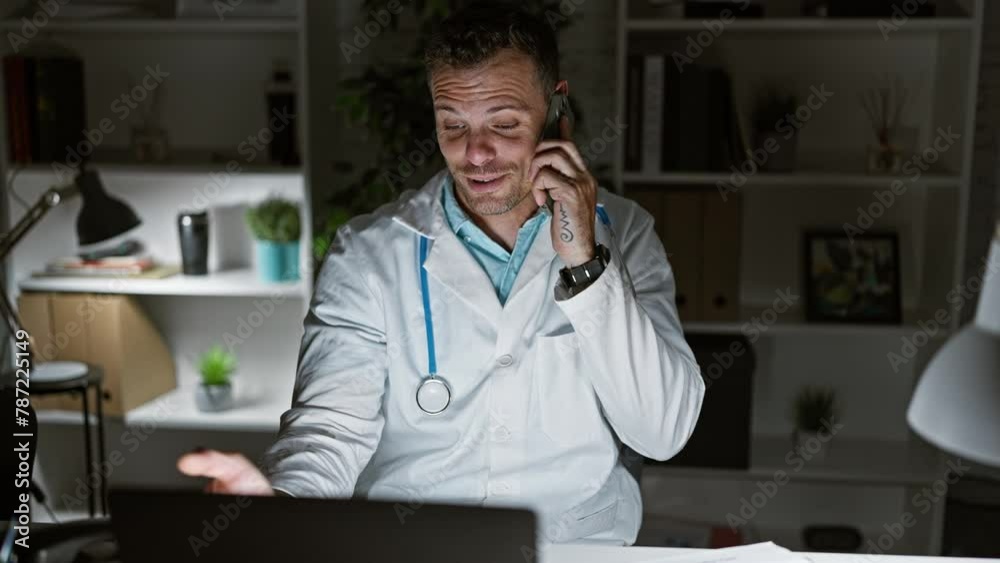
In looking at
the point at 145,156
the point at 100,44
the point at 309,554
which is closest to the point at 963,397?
the point at 309,554

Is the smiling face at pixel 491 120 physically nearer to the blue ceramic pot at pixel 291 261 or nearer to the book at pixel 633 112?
the book at pixel 633 112

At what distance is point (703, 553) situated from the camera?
1391 mm

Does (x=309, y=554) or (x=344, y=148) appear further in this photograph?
(x=344, y=148)

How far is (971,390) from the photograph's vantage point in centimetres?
73

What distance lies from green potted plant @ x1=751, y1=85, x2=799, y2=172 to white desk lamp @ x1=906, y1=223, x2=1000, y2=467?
7.38 ft

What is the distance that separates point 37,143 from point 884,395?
2.73 metres

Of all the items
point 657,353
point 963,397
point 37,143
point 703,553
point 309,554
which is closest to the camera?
point 963,397

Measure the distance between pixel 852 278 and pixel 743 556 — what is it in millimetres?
1808

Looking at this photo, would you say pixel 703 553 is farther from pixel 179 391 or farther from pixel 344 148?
pixel 179 391

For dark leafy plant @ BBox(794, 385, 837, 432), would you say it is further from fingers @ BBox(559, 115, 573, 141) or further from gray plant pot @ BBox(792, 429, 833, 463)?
fingers @ BBox(559, 115, 573, 141)

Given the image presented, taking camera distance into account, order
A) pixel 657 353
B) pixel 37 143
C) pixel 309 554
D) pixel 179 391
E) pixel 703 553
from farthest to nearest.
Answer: pixel 179 391 < pixel 37 143 < pixel 657 353 < pixel 703 553 < pixel 309 554

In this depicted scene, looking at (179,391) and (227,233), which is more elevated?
(227,233)

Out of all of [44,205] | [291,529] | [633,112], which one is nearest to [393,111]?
[633,112]

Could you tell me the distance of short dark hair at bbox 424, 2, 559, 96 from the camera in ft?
5.74
